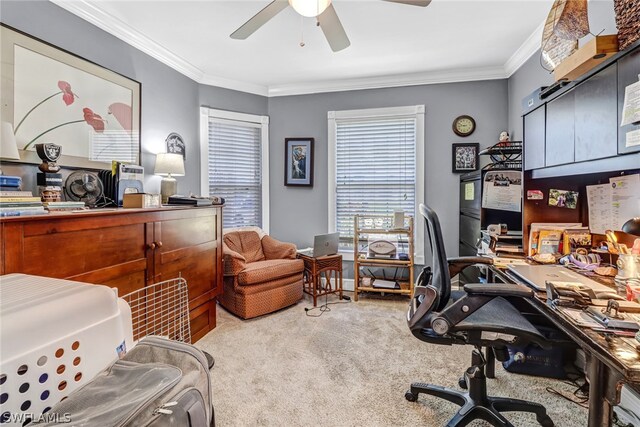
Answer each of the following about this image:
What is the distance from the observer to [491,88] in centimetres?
341

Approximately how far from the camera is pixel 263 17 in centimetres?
186

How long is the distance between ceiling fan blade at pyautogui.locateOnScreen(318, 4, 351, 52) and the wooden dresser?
5.18 feet

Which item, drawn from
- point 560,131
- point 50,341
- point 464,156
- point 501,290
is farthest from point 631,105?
point 464,156

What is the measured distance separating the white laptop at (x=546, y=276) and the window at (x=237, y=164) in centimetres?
299

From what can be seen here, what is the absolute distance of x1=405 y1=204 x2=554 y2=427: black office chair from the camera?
1288 mm

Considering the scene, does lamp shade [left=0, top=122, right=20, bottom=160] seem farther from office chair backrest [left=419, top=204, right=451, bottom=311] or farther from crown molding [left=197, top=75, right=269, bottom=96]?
crown molding [left=197, top=75, right=269, bottom=96]

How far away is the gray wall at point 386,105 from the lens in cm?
345

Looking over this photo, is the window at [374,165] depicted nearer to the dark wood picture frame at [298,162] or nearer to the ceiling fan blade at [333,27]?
the dark wood picture frame at [298,162]

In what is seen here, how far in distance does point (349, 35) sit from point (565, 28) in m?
1.58

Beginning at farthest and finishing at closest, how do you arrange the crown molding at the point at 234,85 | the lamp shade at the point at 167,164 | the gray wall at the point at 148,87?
1. the crown molding at the point at 234,85
2. the lamp shade at the point at 167,164
3. the gray wall at the point at 148,87

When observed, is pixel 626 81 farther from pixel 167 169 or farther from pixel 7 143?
pixel 167 169

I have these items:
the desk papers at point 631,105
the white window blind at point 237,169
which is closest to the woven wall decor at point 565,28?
the desk papers at point 631,105

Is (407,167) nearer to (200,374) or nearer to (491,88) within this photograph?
(491,88)

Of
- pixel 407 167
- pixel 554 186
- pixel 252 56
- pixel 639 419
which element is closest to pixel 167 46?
pixel 252 56
